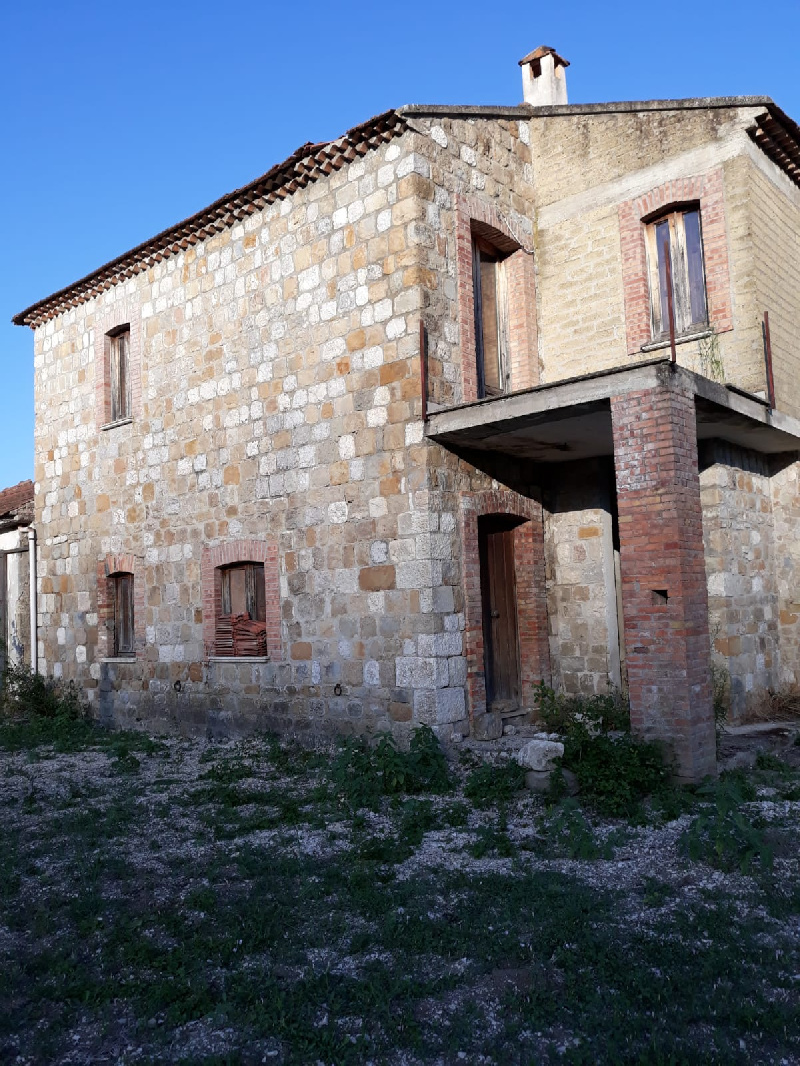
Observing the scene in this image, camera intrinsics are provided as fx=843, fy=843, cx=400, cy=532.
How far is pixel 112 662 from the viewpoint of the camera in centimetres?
1170

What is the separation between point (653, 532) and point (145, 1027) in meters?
4.85

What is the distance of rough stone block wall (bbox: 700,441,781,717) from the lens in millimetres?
8664

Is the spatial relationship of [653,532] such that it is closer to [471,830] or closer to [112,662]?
[471,830]

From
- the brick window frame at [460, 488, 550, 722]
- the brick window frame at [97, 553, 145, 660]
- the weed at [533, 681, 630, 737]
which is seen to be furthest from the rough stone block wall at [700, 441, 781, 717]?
the brick window frame at [97, 553, 145, 660]

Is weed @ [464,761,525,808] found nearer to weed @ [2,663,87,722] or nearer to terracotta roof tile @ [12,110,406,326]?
terracotta roof tile @ [12,110,406,326]

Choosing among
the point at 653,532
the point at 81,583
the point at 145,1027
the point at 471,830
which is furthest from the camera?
the point at 81,583

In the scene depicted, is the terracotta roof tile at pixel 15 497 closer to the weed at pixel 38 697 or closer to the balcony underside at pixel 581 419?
the weed at pixel 38 697

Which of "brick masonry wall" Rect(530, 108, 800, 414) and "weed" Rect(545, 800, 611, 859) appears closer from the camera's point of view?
"weed" Rect(545, 800, 611, 859)

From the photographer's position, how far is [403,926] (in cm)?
416

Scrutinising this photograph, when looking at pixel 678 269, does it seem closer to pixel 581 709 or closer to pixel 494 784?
pixel 581 709

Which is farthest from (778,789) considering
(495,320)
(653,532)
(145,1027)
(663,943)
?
(495,320)

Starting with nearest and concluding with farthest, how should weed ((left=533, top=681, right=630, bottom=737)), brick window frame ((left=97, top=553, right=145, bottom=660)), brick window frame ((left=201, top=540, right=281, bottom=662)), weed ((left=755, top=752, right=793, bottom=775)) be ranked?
weed ((left=755, top=752, right=793, bottom=775)) → weed ((left=533, top=681, right=630, bottom=737)) → brick window frame ((left=201, top=540, right=281, bottom=662)) → brick window frame ((left=97, top=553, right=145, bottom=660))

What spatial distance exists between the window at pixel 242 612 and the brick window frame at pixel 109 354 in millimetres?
2929

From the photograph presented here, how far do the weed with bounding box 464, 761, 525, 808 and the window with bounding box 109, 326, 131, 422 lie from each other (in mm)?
7959
